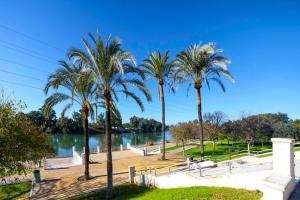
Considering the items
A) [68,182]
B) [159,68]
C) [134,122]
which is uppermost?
[159,68]

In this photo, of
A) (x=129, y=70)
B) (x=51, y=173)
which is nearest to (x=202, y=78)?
(x=129, y=70)

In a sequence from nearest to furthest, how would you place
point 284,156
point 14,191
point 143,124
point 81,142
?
1. point 284,156
2. point 14,191
3. point 81,142
4. point 143,124

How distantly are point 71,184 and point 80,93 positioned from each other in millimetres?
6799

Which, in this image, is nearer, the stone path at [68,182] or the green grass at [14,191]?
the stone path at [68,182]

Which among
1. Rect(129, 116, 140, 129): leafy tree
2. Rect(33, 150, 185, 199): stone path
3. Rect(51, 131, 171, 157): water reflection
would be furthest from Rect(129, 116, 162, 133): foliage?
Rect(33, 150, 185, 199): stone path

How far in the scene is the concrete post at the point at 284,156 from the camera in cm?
793

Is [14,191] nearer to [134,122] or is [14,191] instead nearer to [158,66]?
[158,66]

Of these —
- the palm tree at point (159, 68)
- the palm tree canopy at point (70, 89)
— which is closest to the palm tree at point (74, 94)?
the palm tree canopy at point (70, 89)

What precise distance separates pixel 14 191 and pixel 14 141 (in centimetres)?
718

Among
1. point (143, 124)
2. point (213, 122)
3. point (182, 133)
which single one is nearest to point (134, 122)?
point (143, 124)

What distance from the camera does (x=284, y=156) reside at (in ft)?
26.4

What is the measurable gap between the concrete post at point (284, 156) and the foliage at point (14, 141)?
462 inches

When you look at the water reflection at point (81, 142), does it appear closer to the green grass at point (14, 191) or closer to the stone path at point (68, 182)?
the stone path at point (68, 182)

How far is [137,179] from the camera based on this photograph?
16.5m
